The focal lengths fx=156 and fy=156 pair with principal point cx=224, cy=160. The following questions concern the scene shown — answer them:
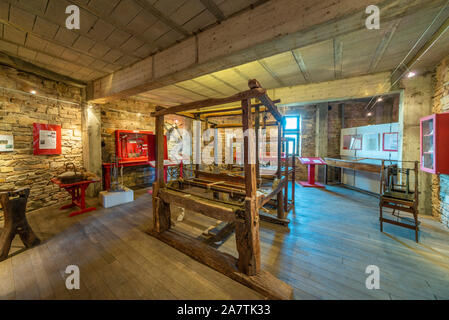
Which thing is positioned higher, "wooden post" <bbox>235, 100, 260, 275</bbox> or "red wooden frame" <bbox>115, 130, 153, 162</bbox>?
"red wooden frame" <bbox>115, 130, 153, 162</bbox>

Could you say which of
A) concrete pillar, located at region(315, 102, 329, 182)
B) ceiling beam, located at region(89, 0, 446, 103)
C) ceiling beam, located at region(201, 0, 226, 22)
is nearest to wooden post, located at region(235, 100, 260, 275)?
ceiling beam, located at region(89, 0, 446, 103)

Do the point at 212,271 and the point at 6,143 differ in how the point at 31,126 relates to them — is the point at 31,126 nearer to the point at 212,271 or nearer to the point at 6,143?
the point at 6,143

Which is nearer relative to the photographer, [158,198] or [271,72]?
[158,198]

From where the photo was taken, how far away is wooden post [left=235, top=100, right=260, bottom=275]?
2090 millimetres

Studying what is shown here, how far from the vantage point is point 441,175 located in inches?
146

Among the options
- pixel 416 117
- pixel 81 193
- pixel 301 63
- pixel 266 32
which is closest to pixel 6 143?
pixel 81 193

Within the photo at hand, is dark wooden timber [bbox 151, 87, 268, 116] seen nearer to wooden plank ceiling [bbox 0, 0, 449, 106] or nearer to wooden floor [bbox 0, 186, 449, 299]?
wooden plank ceiling [bbox 0, 0, 449, 106]

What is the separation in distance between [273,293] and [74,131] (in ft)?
22.5

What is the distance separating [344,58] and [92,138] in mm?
7652

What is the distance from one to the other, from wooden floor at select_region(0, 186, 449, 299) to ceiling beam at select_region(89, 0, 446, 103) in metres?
3.30

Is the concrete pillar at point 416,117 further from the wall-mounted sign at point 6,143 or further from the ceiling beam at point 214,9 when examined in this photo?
A: the wall-mounted sign at point 6,143

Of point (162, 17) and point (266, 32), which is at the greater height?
point (162, 17)
